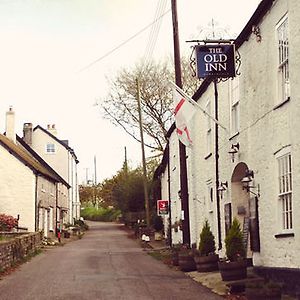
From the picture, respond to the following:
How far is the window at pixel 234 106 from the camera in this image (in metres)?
16.7

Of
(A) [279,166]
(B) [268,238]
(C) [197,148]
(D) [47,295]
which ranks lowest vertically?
(D) [47,295]

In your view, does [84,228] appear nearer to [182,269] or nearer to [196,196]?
[196,196]

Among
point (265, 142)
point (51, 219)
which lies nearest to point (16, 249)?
point (265, 142)

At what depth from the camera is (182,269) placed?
1897 centimetres

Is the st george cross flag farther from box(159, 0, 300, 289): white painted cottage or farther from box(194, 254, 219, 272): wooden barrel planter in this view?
box(194, 254, 219, 272): wooden barrel planter

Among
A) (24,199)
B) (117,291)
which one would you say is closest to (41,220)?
(24,199)

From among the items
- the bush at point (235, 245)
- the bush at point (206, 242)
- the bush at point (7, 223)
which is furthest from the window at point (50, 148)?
the bush at point (235, 245)

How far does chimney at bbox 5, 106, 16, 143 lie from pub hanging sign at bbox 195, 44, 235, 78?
30666 millimetres

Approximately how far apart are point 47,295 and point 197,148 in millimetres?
11387

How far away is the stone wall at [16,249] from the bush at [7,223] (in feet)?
17.4

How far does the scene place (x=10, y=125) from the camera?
44781 millimetres

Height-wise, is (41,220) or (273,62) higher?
(273,62)

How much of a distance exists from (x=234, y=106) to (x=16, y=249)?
1103cm

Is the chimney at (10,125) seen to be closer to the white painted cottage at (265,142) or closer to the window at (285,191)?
the white painted cottage at (265,142)
